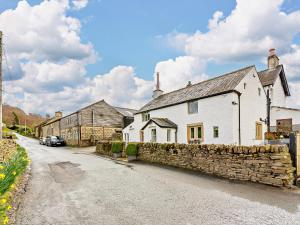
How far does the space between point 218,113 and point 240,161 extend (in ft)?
31.4

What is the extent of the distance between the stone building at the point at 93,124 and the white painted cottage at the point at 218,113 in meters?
14.7

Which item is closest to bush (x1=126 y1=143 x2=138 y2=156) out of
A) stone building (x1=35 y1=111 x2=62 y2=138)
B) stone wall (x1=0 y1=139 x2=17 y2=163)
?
stone wall (x1=0 y1=139 x2=17 y2=163)

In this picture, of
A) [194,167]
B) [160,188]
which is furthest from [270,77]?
[160,188]

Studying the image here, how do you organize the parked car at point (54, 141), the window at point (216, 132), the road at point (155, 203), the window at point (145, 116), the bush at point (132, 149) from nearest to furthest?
the road at point (155, 203) < the bush at point (132, 149) < the window at point (216, 132) < the window at point (145, 116) < the parked car at point (54, 141)

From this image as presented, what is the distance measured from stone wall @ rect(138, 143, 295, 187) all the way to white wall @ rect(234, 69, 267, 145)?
7267 mm

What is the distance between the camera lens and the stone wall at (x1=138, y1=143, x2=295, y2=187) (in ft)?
26.5

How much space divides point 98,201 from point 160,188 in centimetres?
253

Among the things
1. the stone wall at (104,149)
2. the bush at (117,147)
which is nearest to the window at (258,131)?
the bush at (117,147)

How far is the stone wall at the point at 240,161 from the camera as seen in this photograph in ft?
26.5

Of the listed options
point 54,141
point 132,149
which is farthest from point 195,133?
point 54,141

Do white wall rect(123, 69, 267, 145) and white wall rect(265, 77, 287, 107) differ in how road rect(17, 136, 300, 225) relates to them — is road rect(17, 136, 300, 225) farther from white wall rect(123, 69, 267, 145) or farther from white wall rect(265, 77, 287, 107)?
white wall rect(265, 77, 287, 107)

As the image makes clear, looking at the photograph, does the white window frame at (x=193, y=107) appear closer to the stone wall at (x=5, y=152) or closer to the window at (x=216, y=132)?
the window at (x=216, y=132)

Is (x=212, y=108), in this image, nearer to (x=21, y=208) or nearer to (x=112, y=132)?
(x=21, y=208)

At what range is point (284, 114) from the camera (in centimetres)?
2409
